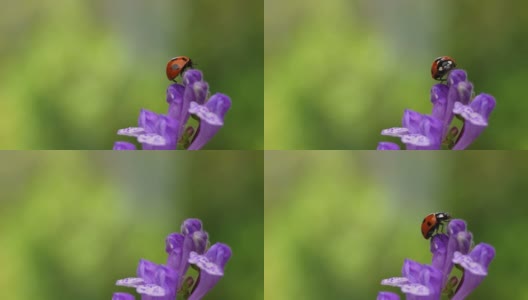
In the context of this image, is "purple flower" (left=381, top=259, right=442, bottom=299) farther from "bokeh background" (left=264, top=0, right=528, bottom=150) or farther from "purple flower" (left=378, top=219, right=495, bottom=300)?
"bokeh background" (left=264, top=0, right=528, bottom=150)

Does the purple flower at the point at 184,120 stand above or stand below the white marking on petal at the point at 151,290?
above

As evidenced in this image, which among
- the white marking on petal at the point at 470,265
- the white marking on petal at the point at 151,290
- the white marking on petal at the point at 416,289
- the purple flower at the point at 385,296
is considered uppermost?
the white marking on petal at the point at 470,265

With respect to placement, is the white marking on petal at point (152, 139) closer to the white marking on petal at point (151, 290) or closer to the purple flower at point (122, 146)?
the purple flower at point (122, 146)

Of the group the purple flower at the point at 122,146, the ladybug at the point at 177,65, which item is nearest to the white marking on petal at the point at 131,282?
the purple flower at the point at 122,146

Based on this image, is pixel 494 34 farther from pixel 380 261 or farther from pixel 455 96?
pixel 380 261

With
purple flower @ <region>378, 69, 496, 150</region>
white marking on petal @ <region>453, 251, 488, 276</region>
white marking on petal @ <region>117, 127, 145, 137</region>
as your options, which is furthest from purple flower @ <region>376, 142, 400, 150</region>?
white marking on petal @ <region>117, 127, 145, 137</region>
